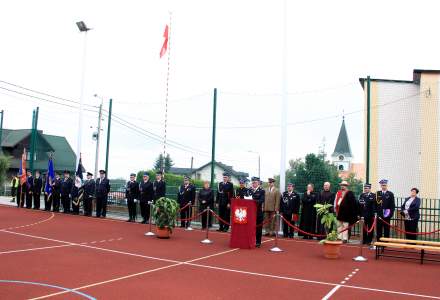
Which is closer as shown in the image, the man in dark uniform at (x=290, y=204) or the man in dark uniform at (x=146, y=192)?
the man in dark uniform at (x=290, y=204)

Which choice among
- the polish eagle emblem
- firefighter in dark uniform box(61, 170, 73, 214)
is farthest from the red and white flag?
the polish eagle emblem

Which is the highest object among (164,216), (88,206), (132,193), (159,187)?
(159,187)

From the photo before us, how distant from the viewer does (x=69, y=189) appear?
2066 centimetres

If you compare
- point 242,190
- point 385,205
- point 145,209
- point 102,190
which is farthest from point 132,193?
point 385,205

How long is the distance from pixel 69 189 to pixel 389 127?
14176mm

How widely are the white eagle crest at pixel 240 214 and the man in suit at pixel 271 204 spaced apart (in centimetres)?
319

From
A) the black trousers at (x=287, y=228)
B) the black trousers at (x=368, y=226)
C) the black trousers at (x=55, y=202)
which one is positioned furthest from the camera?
the black trousers at (x=55, y=202)

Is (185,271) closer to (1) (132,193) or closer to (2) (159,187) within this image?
(2) (159,187)

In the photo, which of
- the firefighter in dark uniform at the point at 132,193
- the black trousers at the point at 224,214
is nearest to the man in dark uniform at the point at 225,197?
the black trousers at the point at 224,214

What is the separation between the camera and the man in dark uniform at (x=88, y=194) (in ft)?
63.7

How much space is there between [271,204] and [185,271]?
22.9 ft

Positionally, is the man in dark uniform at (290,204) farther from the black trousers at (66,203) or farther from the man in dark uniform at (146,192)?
the black trousers at (66,203)

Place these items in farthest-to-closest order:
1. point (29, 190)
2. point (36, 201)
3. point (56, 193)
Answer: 1. point (29, 190)
2. point (36, 201)
3. point (56, 193)

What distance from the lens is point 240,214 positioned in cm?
A: 1184
